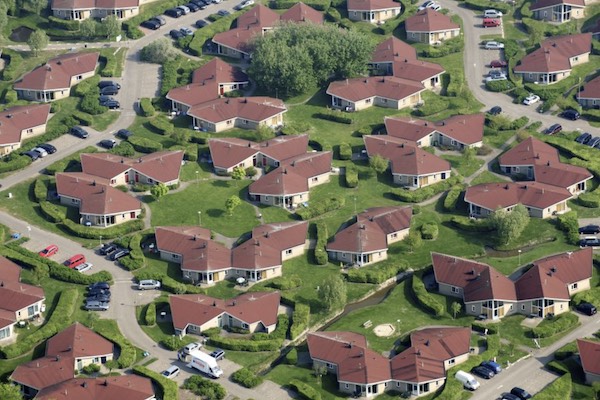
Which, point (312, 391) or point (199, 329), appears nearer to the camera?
point (312, 391)

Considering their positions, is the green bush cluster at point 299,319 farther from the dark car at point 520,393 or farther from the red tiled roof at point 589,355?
the red tiled roof at point 589,355

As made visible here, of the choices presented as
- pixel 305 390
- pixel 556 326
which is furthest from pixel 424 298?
Result: pixel 305 390

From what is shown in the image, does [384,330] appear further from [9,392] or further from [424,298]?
[9,392]

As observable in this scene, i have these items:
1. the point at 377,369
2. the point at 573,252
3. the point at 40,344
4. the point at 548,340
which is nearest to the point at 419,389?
the point at 377,369

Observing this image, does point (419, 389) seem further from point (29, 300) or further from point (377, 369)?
point (29, 300)

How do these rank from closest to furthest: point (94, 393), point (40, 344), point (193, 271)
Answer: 1. point (94, 393)
2. point (40, 344)
3. point (193, 271)

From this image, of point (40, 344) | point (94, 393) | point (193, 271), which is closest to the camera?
point (94, 393)
